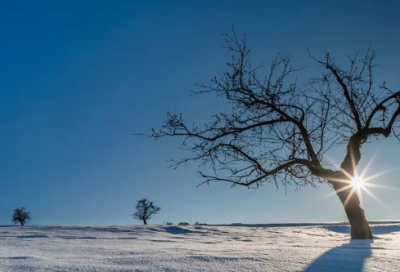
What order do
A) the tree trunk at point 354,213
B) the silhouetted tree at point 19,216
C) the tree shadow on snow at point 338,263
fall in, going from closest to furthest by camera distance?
the tree shadow on snow at point 338,263, the tree trunk at point 354,213, the silhouetted tree at point 19,216

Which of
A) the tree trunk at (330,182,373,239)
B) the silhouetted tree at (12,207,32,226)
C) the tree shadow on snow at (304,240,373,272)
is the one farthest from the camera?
the silhouetted tree at (12,207,32,226)

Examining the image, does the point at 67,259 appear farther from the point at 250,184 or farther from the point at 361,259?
the point at 250,184

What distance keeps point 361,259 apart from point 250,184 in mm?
4497

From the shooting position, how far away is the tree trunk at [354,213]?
6.03 meters

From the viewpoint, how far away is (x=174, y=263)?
199 centimetres

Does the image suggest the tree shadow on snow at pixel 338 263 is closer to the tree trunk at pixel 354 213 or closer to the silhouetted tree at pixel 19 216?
the tree trunk at pixel 354 213

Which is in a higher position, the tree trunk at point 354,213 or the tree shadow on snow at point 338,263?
the tree trunk at point 354,213

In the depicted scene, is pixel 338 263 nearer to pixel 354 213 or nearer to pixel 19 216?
pixel 354 213

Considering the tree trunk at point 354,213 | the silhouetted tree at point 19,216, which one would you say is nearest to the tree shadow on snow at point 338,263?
the tree trunk at point 354,213

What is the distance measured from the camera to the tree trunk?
19.8ft

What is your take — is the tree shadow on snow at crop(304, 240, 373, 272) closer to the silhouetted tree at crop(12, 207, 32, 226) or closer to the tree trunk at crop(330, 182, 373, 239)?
the tree trunk at crop(330, 182, 373, 239)

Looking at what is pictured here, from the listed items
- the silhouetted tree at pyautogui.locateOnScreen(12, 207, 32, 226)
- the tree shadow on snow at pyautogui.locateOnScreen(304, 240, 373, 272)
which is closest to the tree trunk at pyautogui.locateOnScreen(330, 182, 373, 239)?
the tree shadow on snow at pyautogui.locateOnScreen(304, 240, 373, 272)

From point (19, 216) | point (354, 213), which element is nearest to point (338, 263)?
point (354, 213)

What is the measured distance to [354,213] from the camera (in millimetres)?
6129
